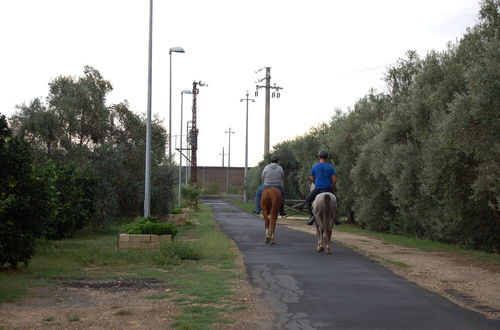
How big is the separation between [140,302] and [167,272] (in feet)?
12.2

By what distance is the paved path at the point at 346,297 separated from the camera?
8297mm

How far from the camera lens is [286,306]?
9398mm

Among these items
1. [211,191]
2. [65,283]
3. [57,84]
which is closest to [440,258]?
[65,283]

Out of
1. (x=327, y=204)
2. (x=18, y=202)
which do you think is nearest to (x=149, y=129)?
(x=327, y=204)

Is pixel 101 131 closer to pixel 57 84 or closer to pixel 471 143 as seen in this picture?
pixel 57 84

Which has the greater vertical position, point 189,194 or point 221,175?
point 221,175

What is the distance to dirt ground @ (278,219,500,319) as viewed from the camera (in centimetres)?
1022

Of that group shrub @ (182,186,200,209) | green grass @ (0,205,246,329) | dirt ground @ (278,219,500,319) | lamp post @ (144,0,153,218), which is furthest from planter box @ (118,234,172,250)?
shrub @ (182,186,200,209)

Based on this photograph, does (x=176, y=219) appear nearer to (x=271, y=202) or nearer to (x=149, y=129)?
(x=149, y=129)

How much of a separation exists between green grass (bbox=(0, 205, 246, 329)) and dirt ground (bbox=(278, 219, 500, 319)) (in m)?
3.27

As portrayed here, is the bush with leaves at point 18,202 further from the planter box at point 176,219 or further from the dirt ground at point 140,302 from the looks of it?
the planter box at point 176,219

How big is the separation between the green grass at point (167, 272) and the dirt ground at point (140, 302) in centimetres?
20

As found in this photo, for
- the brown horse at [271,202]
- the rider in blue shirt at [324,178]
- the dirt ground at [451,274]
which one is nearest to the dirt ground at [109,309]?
the dirt ground at [451,274]

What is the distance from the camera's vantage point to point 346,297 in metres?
10.2
